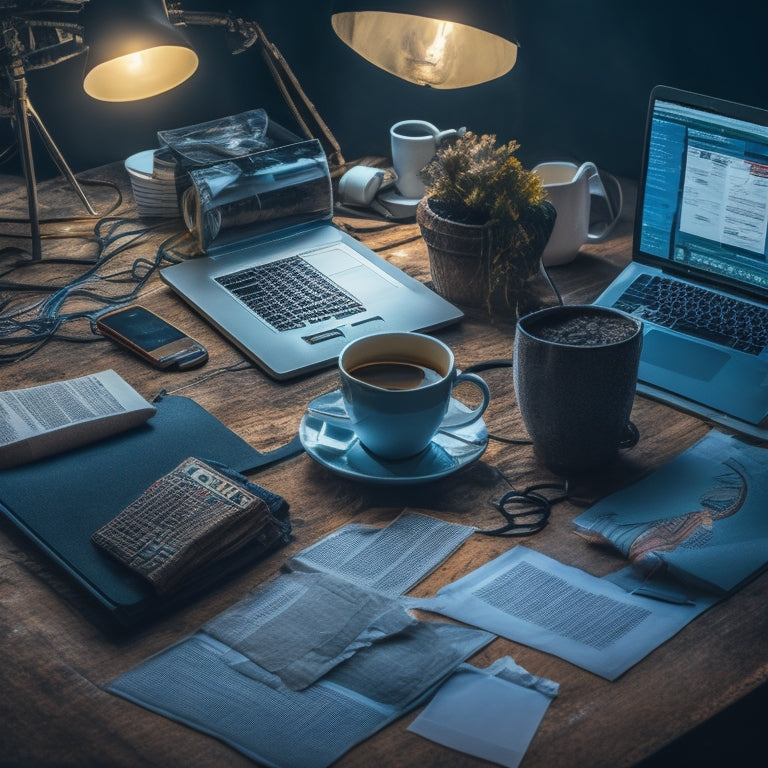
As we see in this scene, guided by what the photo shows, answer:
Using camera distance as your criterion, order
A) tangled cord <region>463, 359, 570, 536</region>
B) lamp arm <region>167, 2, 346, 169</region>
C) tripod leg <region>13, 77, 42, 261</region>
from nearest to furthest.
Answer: tangled cord <region>463, 359, 570, 536</region> → tripod leg <region>13, 77, 42, 261</region> → lamp arm <region>167, 2, 346, 169</region>

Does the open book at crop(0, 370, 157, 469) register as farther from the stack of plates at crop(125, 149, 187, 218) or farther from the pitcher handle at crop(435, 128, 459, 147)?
the pitcher handle at crop(435, 128, 459, 147)

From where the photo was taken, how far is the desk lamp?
1565mm

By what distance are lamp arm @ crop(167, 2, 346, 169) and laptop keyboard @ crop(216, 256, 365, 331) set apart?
407 mm

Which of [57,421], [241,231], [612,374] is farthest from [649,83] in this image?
[57,421]

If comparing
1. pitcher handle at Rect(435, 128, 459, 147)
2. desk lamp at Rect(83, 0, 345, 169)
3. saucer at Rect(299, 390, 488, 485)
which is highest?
desk lamp at Rect(83, 0, 345, 169)

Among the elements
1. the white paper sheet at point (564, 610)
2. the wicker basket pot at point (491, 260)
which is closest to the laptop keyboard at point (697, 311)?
the wicker basket pot at point (491, 260)

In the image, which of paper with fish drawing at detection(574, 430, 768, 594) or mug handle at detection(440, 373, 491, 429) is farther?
mug handle at detection(440, 373, 491, 429)

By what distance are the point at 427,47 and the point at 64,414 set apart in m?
0.88

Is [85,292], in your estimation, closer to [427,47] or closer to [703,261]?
[427,47]

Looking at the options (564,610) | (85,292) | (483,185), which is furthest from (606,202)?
(564,610)

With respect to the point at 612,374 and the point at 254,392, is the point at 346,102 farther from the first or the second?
Result: the point at 612,374

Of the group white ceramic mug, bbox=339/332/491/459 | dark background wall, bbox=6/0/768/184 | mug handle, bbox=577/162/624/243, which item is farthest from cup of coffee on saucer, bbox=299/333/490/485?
dark background wall, bbox=6/0/768/184

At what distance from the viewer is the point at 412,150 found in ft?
6.03

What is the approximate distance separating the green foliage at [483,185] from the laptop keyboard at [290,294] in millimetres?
203
